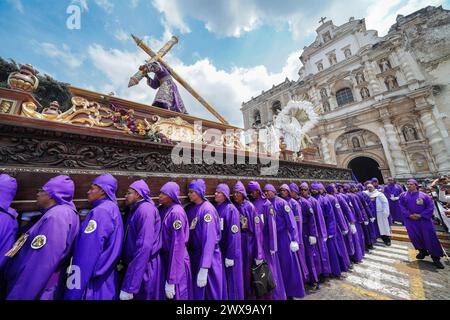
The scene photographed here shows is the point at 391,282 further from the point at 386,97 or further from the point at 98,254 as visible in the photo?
the point at 386,97

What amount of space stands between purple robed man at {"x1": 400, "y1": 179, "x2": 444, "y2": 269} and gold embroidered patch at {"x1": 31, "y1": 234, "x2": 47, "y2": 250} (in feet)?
26.7

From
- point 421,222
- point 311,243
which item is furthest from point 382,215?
point 311,243

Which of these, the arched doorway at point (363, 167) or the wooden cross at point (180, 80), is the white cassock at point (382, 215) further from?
the arched doorway at point (363, 167)

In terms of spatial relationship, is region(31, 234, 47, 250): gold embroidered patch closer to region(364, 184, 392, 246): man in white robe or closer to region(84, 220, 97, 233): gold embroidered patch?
region(84, 220, 97, 233): gold embroidered patch

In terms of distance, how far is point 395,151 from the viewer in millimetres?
15102

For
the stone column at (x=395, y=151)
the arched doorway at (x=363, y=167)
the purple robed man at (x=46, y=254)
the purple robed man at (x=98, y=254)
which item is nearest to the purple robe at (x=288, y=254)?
the purple robed man at (x=98, y=254)

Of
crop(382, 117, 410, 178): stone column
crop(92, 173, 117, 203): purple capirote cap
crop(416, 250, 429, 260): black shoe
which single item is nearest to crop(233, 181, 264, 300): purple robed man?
crop(92, 173, 117, 203): purple capirote cap

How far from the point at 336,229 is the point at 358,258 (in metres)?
1.41

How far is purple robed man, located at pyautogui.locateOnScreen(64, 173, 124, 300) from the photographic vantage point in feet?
5.58

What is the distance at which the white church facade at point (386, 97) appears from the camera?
46.6 feet

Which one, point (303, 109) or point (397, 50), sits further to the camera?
point (303, 109)
